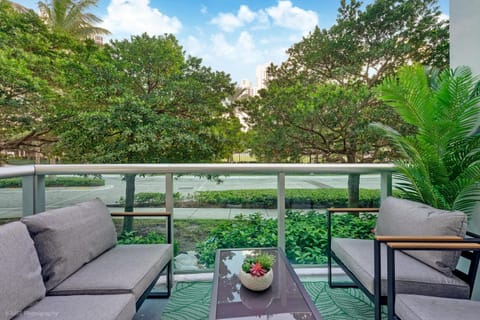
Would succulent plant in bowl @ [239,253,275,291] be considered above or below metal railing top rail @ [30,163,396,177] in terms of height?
below

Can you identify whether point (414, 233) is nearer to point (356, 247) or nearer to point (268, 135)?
point (356, 247)

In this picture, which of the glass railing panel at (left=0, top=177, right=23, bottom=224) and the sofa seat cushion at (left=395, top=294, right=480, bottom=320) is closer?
the sofa seat cushion at (left=395, top=294, right=480, bottom=320)

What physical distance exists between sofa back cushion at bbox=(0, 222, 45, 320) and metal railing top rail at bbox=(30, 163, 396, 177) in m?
1.19

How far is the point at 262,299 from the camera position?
4.94ft

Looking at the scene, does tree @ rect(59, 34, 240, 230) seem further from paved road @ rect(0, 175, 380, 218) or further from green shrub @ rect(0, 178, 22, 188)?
green shrub @ rect(0, 178, 22, 188)

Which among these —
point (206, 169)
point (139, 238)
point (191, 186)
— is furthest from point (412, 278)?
point (139, 238)

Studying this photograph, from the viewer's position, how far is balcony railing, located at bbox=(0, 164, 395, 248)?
2545 millimetres

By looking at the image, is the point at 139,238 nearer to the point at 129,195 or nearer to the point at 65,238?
the point at 129,195

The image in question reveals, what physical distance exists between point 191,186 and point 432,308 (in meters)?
2.13

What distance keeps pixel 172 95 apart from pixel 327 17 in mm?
5431

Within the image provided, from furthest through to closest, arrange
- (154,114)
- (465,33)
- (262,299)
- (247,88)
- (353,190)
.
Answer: (247,88), (154,114), (353,190), (465,33), (262,299)

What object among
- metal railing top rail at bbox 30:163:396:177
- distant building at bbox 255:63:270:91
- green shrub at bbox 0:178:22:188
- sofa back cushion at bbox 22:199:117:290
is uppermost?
distant building at bbox 255:63:270:91

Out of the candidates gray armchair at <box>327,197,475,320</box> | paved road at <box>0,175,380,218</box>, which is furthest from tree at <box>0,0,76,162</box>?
gray armchair at <box>327,197,475,320</box>

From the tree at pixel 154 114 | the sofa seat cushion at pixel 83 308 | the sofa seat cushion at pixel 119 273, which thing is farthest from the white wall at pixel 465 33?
the tree at pixel 154 114
